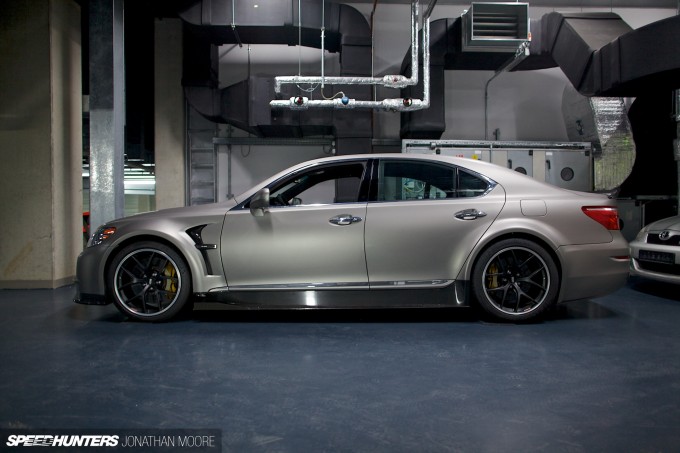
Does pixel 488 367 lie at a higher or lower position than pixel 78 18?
lower

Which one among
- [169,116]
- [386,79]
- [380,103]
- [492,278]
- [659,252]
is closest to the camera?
[492,278]

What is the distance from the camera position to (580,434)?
180cm

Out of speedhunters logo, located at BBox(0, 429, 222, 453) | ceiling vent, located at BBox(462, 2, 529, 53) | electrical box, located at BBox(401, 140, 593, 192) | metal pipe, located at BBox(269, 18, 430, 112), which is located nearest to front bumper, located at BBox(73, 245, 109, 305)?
speedhunters logo, located at BBox(0, 429, 222, 453)

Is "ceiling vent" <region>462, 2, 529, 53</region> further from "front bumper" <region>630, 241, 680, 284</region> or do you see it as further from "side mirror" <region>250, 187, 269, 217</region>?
"side mirror" <region>250, 187, 269, 217</region>

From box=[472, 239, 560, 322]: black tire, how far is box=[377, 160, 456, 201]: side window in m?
0.59

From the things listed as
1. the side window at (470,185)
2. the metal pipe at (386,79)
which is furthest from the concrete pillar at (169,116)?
the side window at (470,185)

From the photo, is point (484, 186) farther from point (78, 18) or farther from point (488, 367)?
point (78, 18)

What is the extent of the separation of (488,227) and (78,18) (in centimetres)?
603

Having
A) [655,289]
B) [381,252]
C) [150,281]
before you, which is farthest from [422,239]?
[655,289]

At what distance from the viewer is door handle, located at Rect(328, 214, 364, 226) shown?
3600 mm

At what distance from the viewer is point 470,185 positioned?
3758 mm

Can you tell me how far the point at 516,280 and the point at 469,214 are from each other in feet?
2.05

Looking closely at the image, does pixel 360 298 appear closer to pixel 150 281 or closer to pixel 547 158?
pixel 150 281

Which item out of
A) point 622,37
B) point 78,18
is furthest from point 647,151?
point 78,18
